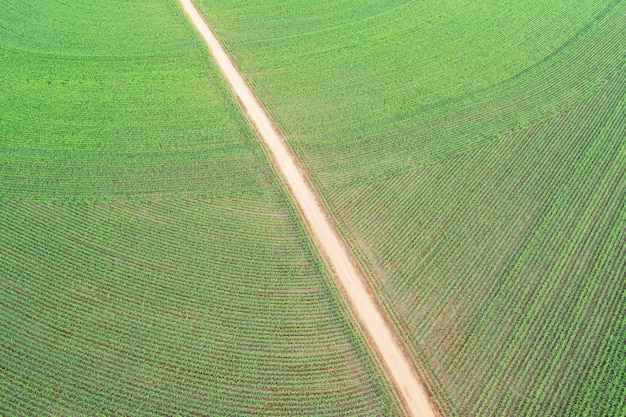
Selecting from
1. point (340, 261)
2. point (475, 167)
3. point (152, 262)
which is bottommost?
point (340, 261)

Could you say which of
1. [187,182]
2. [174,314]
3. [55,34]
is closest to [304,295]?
[174,314]

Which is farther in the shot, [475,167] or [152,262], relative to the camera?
[475,167]

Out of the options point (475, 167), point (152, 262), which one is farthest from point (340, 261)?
point (475, 167)

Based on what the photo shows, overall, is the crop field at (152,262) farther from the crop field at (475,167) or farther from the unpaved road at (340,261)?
the crop field at (475,167)

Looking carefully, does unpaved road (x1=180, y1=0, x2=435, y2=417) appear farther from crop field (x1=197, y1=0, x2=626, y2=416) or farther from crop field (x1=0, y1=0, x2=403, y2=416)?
crop field (x1=197, y1=0, x2=626, y2=416)

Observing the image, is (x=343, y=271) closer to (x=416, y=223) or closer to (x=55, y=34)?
(x=416, y=223)

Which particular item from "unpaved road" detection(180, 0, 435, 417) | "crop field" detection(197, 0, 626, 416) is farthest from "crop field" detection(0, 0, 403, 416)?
"crop field" detection(197, 0, 626, 416)

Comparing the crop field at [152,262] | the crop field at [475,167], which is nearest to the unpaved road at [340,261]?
the crop field at [152,262]

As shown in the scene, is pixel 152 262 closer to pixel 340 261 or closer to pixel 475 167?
pixel 340 261
